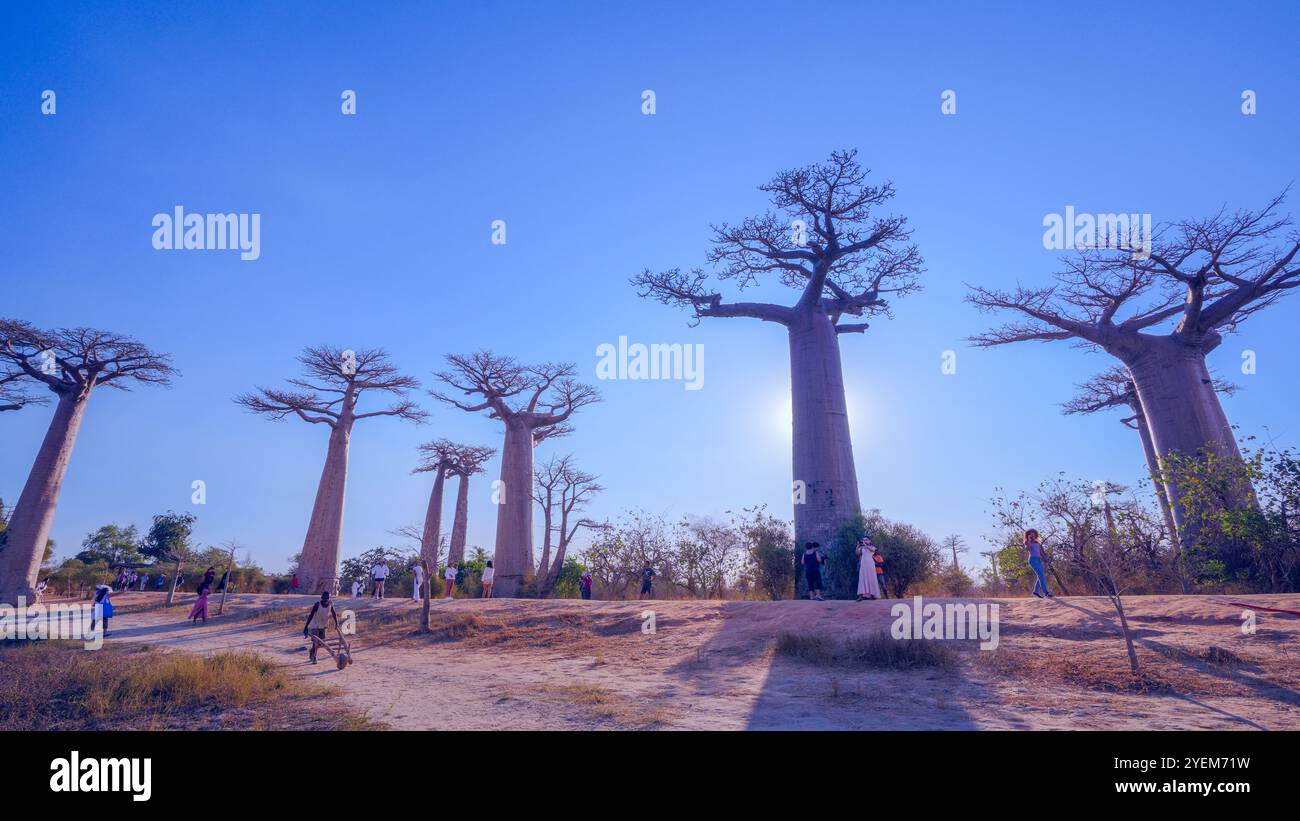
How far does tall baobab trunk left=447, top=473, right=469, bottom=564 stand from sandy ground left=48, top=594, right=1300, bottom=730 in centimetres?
1739

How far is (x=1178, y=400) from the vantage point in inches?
521

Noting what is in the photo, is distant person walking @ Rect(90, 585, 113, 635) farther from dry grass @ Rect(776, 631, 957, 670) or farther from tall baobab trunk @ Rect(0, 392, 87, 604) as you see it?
dry grass @ Rect(776, 631, 957, 670)

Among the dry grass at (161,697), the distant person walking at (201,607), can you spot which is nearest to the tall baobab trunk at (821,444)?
the dry grass at (161,697)

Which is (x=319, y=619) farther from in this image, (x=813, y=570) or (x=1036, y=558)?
(x=1036, y=558)

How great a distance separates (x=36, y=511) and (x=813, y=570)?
2044cm

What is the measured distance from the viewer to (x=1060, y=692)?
5809 millimetres

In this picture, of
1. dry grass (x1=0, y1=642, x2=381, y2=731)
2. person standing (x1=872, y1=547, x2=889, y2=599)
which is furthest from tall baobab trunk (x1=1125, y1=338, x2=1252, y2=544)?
dry grass (x1=0, y1=642, x2=381, y2=731)

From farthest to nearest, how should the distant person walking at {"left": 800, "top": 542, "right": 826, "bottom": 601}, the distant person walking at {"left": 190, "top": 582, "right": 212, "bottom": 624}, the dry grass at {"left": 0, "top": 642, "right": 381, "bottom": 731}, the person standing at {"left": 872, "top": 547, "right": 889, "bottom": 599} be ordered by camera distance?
the distant person walking at {"left": 190, "top": 582, "right": 212, "bottom": 624}, the distant person walking at {"left": 800, "top": 542, "right": 826, "bottom": 601}, the person standing at {"left": 872, "top": 547, "right": 889, "bottom": 599}, the dry grass at {"left": 0, "top": 642, "right": 381, "bottom": 731}

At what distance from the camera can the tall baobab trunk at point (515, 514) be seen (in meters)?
22.2

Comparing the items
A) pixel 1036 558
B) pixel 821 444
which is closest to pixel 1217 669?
pixel 1036 558

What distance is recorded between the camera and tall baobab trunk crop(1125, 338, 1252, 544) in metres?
12.8

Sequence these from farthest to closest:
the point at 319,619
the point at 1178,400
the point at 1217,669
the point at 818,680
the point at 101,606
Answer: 1. the point at 1178,400
2. the point at 101,606
3. the point at 319,619
4. the point at 818,680
5. the point at 1217,669

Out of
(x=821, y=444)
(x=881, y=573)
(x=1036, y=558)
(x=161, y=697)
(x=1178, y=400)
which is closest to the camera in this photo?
(x=161, y=697)

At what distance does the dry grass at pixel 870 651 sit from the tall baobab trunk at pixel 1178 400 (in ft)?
27.8
